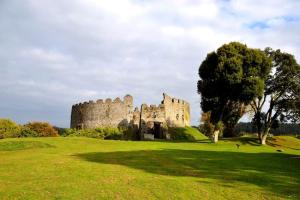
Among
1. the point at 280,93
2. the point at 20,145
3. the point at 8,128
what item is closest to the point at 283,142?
the point at 280,93

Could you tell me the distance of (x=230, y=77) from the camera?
4503 centimetres

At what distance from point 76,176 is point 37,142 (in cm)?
1796

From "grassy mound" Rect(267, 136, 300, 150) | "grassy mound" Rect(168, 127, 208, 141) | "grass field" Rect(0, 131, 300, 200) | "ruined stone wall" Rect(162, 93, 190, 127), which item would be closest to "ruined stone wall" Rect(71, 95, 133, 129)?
"ruined stone wall" Rect(162, 93, 190, 127)

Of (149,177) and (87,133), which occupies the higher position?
(87,133)

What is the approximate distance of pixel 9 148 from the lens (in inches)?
1383

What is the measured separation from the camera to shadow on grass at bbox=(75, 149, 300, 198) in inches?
764

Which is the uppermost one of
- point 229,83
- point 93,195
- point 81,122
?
point 229,83

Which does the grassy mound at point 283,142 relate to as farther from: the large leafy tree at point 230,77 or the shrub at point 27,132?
the shrub at point 27,132

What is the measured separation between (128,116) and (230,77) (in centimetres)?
1734

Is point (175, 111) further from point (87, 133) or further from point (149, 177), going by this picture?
point (149, 177)

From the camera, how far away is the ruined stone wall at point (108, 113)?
2212 inches

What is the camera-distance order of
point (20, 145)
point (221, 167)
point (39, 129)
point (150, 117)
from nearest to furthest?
1. point (221, 167)
2. point (20, 145)
3. point (150, 117)
4. point (39, 129)

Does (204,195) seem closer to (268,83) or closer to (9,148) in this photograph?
(9,148)

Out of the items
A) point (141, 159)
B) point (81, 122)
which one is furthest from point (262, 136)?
point (141, 159)
